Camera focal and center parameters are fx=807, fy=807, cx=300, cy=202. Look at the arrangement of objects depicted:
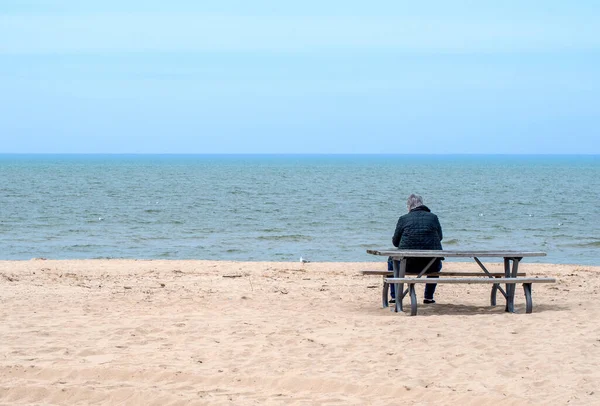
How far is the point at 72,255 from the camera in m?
20.6

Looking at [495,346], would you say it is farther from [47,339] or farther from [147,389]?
[47,339]

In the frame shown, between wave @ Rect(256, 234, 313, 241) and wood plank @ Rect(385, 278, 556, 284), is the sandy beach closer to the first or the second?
wood plank @ Rect(385, 278, 556, 284)

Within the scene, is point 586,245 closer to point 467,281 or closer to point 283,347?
point 467,281

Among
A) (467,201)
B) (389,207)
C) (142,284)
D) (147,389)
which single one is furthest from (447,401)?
(467,201)

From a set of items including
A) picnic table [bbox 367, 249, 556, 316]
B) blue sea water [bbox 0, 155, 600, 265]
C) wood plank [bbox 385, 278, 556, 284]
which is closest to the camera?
wood plank [bbox 385, 278, 556, 284]

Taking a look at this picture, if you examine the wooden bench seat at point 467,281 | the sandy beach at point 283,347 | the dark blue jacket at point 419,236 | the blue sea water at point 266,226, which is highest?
the dark blue jacket at point 419,236

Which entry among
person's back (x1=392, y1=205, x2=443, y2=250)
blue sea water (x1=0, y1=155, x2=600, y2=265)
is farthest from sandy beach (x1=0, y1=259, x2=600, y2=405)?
blue sea water (x1=0, y1=155, x2=600, y2=265)

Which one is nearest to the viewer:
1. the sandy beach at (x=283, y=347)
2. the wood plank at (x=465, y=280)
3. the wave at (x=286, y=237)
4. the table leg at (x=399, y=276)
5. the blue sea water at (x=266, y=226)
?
the sandy beach at (x=283, y=347)

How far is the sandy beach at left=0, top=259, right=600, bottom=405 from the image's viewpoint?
6.12 meters

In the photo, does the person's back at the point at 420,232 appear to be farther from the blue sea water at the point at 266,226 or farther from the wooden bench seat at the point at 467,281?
the blue sea water at the point at 266,226

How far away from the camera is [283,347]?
7438 millimetres

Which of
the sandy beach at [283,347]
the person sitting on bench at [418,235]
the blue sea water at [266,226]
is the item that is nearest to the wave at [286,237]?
the blue sea water at [266,226]

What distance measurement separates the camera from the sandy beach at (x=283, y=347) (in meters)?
6.12

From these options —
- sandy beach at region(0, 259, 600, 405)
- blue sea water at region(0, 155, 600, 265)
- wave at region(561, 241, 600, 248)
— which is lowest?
blue sea water at region(0, 155, 600, 265)
